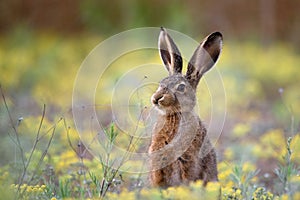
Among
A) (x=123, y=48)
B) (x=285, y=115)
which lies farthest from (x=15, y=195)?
(x=123, y=48)

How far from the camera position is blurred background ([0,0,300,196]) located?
712 cm

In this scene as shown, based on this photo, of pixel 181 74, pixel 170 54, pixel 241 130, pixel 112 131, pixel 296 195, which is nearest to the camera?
pixel 296 195

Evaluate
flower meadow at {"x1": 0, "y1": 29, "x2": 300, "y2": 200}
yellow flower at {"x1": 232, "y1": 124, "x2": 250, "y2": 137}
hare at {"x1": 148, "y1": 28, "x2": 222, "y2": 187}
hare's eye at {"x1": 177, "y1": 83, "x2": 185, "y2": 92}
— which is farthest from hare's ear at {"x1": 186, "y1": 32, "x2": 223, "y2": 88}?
yellow flower at {"x1": 232, "y1": 124, "x2": 250, "y2": 137}

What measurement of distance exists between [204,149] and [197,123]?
19cm

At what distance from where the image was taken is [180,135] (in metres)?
4.83

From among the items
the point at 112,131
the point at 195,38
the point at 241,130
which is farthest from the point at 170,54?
the point at 195,38

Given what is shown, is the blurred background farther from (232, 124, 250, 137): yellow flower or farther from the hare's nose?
the hare's nose

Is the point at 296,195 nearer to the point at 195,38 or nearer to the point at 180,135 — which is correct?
the point at 180,135

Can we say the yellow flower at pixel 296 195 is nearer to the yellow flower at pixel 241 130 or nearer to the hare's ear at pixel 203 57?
the hare's ear at pixel 203 57

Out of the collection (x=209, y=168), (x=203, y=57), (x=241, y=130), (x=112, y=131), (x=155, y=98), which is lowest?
(x=209, y=168)

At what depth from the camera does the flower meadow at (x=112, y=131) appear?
453 centimetres

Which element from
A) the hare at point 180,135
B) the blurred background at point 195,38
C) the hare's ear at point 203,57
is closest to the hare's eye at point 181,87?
the hare at point 180,135

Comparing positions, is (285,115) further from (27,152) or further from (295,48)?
(295,48)

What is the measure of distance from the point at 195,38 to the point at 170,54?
25.6ft
